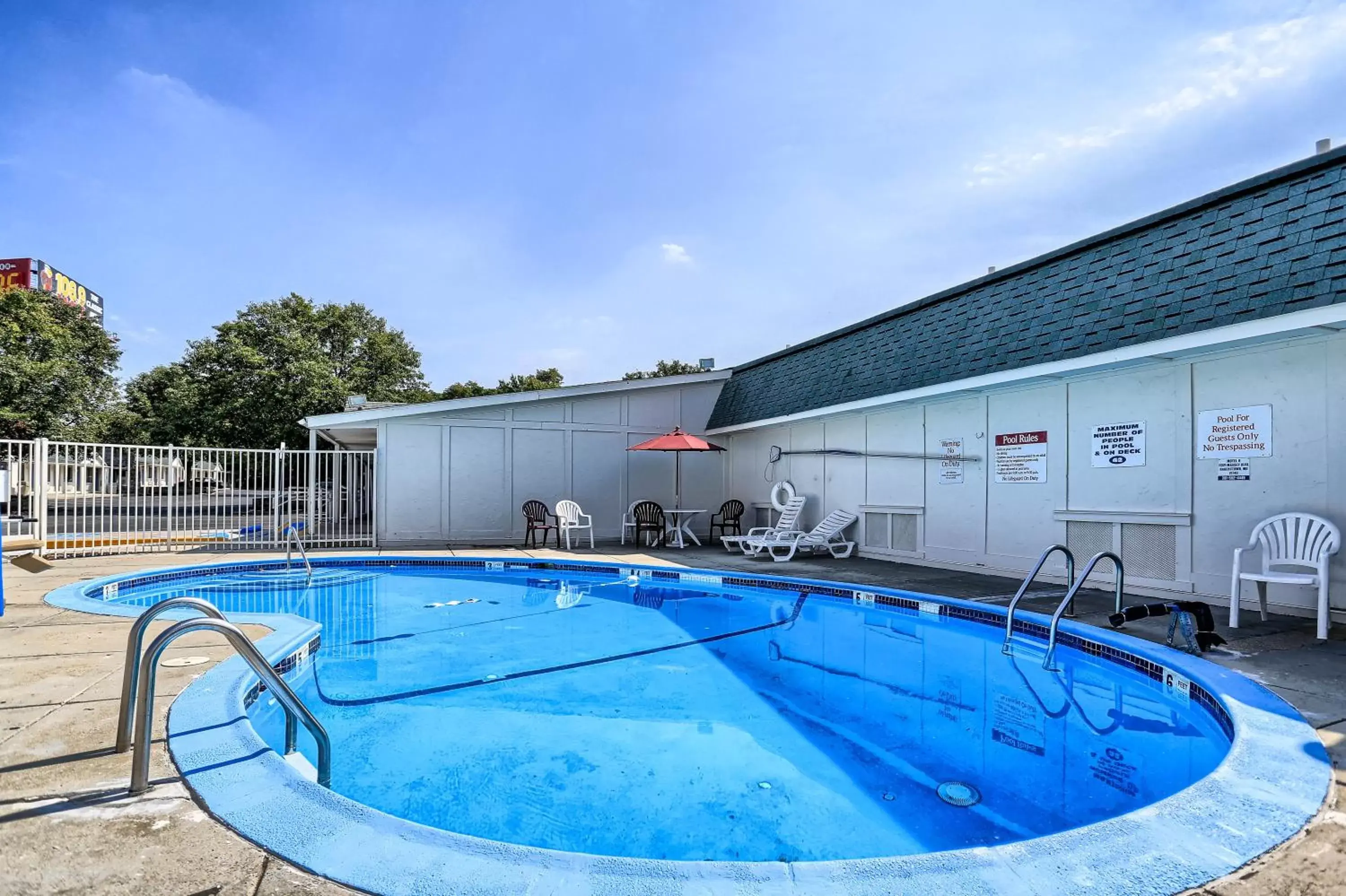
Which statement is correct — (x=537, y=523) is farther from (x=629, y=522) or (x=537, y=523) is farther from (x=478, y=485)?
(x=629, y=522)

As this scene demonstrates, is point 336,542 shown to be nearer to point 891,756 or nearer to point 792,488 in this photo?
point 792,488

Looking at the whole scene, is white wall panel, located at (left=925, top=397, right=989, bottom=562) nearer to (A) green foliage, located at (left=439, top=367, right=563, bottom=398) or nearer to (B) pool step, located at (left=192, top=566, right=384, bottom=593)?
(B) pool step, located at (left=192, top=566, right=384, bottom=593)

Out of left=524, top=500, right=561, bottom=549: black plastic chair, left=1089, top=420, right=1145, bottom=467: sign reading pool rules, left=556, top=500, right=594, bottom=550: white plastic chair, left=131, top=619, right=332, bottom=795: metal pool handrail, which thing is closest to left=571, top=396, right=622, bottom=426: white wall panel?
left=556, top=500, right=594, bottom=550: white plastic chair

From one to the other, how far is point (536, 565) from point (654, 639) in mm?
3886

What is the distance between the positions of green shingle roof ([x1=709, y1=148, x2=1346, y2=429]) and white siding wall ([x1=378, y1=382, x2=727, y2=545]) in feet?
12.8

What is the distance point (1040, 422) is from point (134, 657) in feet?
27.0

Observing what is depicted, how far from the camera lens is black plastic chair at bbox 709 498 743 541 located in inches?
503

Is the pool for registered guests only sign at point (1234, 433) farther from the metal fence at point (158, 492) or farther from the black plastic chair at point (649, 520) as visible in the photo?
the metal fence at point (158, 492)

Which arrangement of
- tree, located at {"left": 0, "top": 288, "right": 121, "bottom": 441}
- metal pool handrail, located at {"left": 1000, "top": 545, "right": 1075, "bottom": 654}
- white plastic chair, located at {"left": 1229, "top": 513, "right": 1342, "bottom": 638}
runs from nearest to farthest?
white plastic chair, located at {"left": 1229, "top": 513, "right": 1342, "bottom": 638} < metal pool handrail, located at {"left": 1000, "top": 545, "right": 1075, "bottom": 654} < tree, located at {"left": 0, "top": 288, "right": 121, "bottom": 441}

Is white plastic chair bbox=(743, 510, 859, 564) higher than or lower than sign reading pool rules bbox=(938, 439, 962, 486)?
lower

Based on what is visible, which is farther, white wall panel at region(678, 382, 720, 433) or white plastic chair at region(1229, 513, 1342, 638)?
white wall panel at region(678, 382, 720, 433)

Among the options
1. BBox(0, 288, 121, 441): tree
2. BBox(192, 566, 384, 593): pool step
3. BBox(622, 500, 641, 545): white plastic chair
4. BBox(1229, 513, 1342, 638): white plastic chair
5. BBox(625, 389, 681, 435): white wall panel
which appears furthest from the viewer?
BBox(0, 288, 121, 441): tree

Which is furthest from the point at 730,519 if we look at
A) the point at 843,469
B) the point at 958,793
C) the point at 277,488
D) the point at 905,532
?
the point at 958,793

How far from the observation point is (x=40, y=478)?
363 inches
